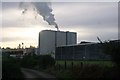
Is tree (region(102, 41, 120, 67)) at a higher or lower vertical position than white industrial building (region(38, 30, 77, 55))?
lower

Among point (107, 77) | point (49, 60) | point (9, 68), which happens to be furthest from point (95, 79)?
point (49, 60)

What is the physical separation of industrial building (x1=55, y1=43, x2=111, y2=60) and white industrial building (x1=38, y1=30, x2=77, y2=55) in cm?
627

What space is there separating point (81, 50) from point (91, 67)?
711 inches

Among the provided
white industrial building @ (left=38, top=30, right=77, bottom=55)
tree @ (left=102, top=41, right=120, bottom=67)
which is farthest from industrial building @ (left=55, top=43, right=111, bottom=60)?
tree @ (left=102, top=41, right=120, bottom=67)

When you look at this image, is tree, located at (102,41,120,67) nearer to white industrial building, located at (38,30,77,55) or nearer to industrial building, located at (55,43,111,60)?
industrial building, located at (55,43,111,60)

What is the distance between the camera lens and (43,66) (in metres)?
50.0

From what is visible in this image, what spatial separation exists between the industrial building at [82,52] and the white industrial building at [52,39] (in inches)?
247

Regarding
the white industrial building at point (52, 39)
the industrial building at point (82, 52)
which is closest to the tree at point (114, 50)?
the industrial building at point (82, 52)

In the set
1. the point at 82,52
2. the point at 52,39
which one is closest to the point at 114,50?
the point at 82,52

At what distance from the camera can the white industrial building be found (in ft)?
199

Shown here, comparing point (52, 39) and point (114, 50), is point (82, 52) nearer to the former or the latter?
point (52, 39)

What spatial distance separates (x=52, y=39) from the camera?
62.7 m

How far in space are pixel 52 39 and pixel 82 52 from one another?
63.0ft

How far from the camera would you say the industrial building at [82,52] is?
37.1 meters
